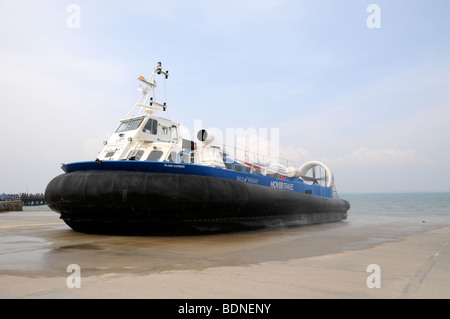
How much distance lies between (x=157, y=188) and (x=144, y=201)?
331mm

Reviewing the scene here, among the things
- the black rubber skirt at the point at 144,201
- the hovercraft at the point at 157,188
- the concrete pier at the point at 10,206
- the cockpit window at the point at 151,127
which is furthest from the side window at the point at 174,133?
the concrete pier at the point at 10,206

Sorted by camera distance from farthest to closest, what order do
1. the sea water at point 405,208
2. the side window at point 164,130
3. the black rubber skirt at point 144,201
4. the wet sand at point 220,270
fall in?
the sea water at point 405,208 < the side window at point 164,130 < the black rubber skirt at point 144,201 < the wet sand at point 220,270

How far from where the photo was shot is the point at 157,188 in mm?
5883

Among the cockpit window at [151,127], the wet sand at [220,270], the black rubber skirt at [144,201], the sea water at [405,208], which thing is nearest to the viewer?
the wet sand at [220,270]

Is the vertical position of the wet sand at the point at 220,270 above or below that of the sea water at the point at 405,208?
above

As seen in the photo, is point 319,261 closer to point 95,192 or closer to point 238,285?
point 238,285

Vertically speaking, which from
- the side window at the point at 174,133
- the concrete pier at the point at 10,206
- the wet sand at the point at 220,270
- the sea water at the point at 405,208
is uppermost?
the side window at the point at 174,133

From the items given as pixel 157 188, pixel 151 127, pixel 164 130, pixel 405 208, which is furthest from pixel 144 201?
pixel 405 208

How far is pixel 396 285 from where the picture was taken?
104 inches

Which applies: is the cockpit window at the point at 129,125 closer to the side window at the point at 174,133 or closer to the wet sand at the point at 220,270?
the side window at the point at 174,133

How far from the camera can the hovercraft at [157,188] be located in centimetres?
592

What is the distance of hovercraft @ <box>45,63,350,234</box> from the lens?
19.4 feet

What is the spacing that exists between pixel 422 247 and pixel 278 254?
2.53 m

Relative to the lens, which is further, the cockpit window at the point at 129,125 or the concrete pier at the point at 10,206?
the concrete pier at the point at 10,206
